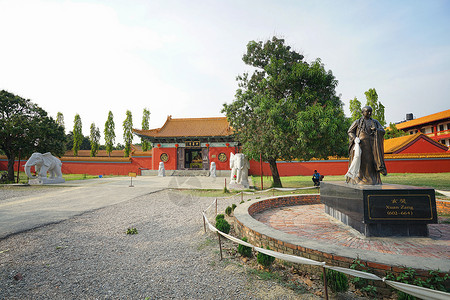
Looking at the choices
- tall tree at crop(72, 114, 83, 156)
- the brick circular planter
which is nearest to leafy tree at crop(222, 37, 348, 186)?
the brick circular planter

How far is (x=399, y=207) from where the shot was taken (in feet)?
11.2

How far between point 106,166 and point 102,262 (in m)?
21.1

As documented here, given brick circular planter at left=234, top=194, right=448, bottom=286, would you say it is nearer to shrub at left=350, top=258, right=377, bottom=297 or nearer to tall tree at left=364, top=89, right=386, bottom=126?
shrub at left=350, top=258, right=377, bottom=297

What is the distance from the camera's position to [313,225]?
14.0 ft

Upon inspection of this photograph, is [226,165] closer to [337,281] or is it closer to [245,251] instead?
[245,251]

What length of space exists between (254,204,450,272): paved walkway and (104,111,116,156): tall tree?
89.5 feet

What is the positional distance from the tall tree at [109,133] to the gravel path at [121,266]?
2550 centimetres

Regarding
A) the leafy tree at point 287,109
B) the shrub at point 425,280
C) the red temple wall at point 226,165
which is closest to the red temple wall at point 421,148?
the red temple wall at point 226,165

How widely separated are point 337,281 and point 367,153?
9.97 ft

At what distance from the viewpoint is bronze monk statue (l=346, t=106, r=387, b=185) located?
4184 mm

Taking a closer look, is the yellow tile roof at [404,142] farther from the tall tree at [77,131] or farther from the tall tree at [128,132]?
the tall tree at [77,131]

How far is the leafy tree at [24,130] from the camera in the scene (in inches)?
514

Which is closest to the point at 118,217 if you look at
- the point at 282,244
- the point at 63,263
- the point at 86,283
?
the point at 63,263

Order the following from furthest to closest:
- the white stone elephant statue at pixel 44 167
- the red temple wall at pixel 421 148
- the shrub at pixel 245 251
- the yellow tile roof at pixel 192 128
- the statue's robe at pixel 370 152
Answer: the yellow tile roof at pixel 192 128 → the red temple wall at pixel 421 148 → the white stone elephant statue at pixel 44 167 → the statue's robe at pixel 370 152 → the shrub at pixel 245 251
